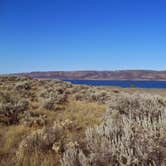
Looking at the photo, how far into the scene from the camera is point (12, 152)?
16.3 ft

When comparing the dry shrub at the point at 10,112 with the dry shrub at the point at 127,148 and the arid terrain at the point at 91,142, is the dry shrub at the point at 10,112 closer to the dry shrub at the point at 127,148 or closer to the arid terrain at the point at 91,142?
the arid terrain at the point at 91,142

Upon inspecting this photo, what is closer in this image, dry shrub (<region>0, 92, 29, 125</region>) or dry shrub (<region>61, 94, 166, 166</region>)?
dry shrub (<region>61, 94, 166, 166</region>)

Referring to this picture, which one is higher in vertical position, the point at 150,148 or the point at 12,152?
the point at 150,148

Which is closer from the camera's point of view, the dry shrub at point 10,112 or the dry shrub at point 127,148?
the dry shrub at point 127,148

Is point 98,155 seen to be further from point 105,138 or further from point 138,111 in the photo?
point 138,111

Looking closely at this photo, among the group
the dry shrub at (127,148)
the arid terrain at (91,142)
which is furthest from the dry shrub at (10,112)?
the dry shrub at (127,148)

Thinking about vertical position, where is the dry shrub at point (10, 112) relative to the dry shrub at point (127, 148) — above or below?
below

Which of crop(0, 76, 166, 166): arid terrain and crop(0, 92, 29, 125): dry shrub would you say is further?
crop(0, 92, 29, 125): dry shrub

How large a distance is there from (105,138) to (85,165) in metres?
0.57

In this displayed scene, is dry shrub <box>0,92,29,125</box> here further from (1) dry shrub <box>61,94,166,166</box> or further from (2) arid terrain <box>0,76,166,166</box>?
(1) dry shrub <box>61,94,166,166</box>

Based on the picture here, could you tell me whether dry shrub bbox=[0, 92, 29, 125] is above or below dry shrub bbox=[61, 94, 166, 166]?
below

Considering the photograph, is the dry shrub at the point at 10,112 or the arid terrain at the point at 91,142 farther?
the dry shrub at the point at 10,112

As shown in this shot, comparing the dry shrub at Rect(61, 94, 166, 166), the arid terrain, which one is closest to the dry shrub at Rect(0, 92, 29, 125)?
the arid terrain

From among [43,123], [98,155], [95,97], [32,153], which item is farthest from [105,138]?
[95,97]
